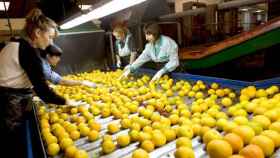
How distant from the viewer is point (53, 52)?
4.75m

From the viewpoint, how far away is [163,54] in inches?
195

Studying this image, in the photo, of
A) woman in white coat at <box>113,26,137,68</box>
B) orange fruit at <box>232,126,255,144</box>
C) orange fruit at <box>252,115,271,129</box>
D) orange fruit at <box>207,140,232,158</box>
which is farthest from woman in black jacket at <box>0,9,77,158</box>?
woman in white coat at <box>113,26,137,68</box>

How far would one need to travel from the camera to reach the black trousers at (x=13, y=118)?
299 centimetres

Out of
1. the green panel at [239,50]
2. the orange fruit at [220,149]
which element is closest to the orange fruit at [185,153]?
the orange fruit at [220,149]

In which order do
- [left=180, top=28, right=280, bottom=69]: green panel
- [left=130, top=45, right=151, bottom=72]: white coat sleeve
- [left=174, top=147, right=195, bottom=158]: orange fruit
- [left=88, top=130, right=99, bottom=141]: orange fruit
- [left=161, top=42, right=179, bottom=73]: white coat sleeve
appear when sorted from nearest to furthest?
1. [left=174, top=147, right=195, bottom=158]: orange fruit
2. [left=88, top=130, right=99, bottom=141]: orange fruit
3. [left=180, top=28, right=280, bottom=69]: green panel
4. [left=161, top=42, right=179, bottom=73]: white coat sleeve
5. [left=130, top=45, right=151, bottom=72]: white coat sleeve

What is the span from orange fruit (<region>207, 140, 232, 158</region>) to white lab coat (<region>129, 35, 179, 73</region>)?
3.02 metres

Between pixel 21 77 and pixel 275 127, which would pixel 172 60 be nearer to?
pixel 21 77

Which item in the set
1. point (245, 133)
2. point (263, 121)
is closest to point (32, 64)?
point (245, 133)

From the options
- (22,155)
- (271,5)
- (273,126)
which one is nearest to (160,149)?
(273,126)

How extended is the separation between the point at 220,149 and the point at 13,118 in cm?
249

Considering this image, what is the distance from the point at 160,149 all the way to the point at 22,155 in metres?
1.84

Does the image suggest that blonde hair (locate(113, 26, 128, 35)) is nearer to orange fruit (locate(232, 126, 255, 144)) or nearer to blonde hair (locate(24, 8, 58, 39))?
blonde hair (locate(24, 8, 58, 39))

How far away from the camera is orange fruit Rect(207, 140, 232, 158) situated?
1.63 meters

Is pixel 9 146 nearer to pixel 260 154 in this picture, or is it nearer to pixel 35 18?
pixel 35 18
